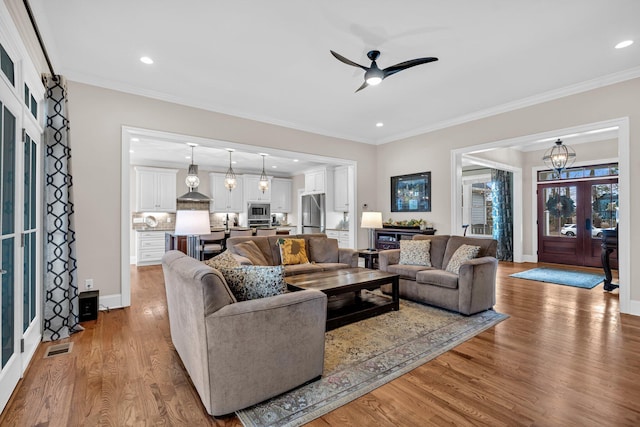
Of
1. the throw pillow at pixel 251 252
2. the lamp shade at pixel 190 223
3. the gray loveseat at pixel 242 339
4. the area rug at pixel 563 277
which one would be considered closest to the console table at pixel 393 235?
the area rug at pixel 563 277

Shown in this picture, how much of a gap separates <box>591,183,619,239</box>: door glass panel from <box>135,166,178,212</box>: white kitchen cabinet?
10023 mm

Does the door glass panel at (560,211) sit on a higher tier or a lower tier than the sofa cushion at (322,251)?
A: higher

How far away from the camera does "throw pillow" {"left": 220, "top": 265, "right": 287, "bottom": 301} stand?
2041 mm

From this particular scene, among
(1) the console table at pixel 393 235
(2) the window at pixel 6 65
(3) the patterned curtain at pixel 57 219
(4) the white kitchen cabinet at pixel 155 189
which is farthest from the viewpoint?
(4) the white kitchen cabinet at pixel 155 189

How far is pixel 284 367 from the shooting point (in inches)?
76.8

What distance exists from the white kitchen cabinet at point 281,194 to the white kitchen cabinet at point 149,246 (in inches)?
142

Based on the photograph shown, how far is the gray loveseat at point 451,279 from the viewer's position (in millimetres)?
3479

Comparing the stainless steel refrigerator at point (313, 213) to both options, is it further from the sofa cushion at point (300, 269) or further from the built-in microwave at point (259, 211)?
the sofa cushion at point (300, 269)

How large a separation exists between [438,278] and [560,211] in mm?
5530

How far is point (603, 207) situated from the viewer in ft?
21.6

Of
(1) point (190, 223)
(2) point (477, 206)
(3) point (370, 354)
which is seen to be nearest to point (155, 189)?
(1) point (190, 223)

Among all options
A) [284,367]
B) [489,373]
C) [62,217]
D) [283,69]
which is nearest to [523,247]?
[489,373]

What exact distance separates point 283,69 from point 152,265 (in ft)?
20.1

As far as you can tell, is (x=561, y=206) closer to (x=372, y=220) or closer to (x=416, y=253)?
(x=372, y=220)
